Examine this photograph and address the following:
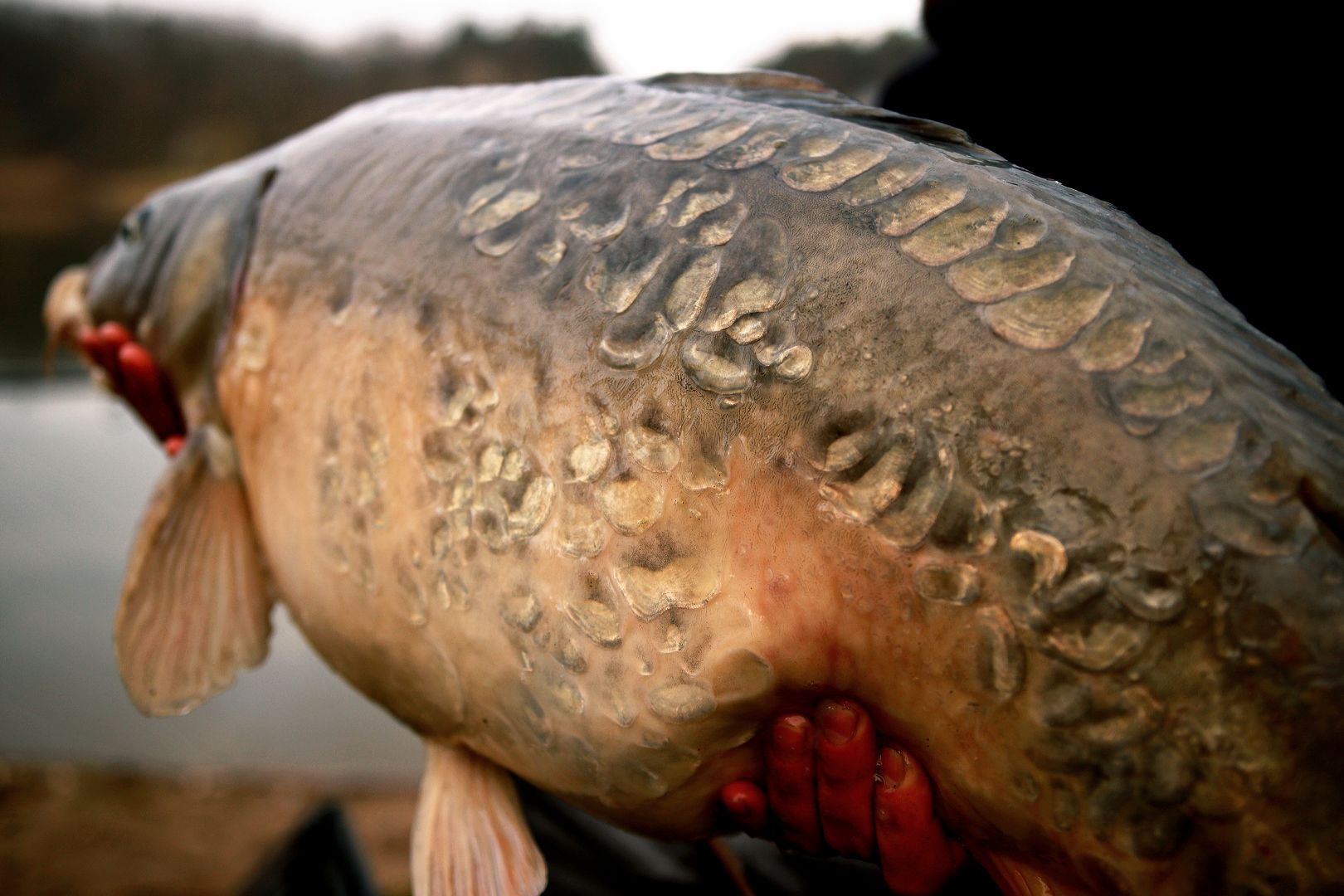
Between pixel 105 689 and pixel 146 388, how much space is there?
3.56 metres

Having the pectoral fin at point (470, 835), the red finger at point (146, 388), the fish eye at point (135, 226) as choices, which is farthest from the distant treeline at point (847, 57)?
the pectoral fin at point (470, 835)

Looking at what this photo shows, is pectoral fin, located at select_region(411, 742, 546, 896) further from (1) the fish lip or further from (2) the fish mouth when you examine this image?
(1) the fish lip

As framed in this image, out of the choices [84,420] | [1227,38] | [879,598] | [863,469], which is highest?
[1227,38]

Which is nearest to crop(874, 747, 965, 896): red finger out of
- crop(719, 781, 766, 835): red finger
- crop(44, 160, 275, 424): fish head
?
crop(719, 781, 766, 835): red finger

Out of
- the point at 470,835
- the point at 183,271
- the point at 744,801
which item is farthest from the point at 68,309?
the point at 744,801

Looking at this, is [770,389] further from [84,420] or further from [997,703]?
[84,420]

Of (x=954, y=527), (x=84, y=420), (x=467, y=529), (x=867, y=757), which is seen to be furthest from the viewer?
(x=84, y=420)

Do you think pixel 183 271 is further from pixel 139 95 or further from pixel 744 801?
pixel 139 95

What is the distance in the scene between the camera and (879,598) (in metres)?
0.81

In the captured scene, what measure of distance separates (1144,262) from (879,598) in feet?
1.25

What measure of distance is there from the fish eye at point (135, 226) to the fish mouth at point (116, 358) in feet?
0.57

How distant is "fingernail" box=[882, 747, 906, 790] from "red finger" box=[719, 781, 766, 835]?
0.54 feet

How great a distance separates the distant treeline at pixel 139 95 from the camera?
47.6 feet

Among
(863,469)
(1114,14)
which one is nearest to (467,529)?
(863,469)
